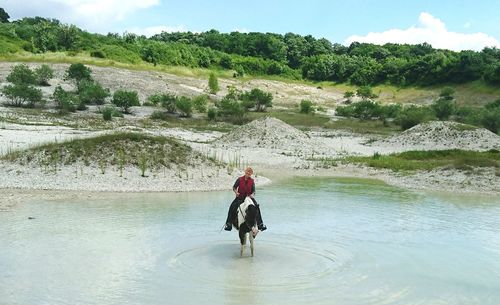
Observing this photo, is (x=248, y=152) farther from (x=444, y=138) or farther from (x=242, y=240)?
(x=242, y=240)

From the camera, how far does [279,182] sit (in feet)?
111

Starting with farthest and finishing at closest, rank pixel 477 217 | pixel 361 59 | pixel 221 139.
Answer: pixel 361 59 → pixel 221 139 → pixel 477 217

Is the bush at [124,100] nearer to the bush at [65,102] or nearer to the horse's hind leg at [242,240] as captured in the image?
the bush at [65,102]

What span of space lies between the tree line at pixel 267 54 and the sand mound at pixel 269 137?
56523 mm

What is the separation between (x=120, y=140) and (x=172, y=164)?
3275 millimetres

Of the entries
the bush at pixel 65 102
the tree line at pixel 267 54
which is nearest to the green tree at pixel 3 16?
the tree line at pixel 267 54

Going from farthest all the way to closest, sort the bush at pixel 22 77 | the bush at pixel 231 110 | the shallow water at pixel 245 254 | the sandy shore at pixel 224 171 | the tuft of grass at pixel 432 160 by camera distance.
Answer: the bush at pixel 22 77, the bush at pixel 231 110, the tuft of grass at pixel 432 160, the sandy shore at pixel 224 171, the shallow water at pixel 245 254

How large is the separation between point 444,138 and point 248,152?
19.0m

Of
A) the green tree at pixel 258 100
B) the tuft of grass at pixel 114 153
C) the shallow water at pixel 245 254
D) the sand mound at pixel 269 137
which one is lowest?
the shallow water at pixel 245 254

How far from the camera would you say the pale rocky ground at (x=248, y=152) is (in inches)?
1155

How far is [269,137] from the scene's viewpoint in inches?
1912

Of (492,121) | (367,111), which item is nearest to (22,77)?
(367,111)

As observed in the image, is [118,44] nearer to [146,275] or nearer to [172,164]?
[172,164]

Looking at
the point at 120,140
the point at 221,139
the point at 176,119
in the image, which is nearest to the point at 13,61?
the point at 176,119
